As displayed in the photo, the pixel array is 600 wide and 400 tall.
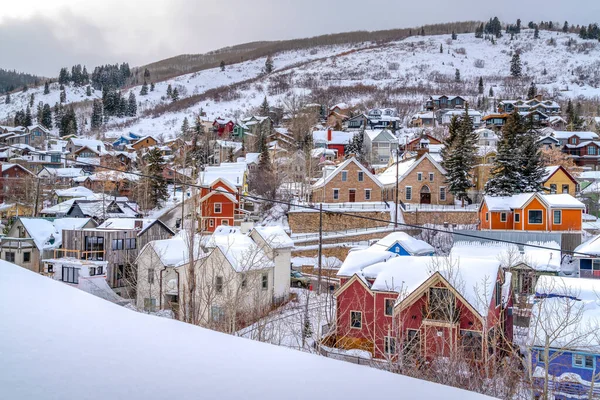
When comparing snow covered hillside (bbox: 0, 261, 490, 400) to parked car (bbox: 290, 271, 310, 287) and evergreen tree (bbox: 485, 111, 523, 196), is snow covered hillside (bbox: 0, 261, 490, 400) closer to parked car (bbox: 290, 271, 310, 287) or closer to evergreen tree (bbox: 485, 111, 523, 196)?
parked car (bbox: 290, 271, 310, 287)

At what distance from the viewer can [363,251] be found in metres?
21.2

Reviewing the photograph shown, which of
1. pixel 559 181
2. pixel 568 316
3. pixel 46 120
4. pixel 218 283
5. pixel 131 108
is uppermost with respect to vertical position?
pixel 131 108

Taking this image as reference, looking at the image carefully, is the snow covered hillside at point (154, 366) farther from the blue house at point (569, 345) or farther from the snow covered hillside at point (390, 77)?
the snow covered hillside at point (390, 77)

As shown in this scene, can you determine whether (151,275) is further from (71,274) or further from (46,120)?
(46,120)

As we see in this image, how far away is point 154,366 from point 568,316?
40.8ft

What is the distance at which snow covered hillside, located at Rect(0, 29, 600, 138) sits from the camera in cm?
10181

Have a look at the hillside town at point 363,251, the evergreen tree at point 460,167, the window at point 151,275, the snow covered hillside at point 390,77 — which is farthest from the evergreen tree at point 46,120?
the window at point 151,275

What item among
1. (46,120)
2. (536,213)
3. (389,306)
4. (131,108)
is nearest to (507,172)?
(536,213)

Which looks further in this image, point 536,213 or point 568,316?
point 536,213

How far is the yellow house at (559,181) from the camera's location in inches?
1412

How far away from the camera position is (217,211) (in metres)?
34.6

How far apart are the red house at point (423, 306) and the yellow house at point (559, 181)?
64.1 feet

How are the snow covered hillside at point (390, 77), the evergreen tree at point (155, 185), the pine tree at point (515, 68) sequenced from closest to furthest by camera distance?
1. the evergreen tree at point (155, 185)
2. the snow covered hillside at point (390, 77)
3. the pine tree at point (515, 68)

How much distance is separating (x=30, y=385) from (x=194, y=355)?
0.92m
